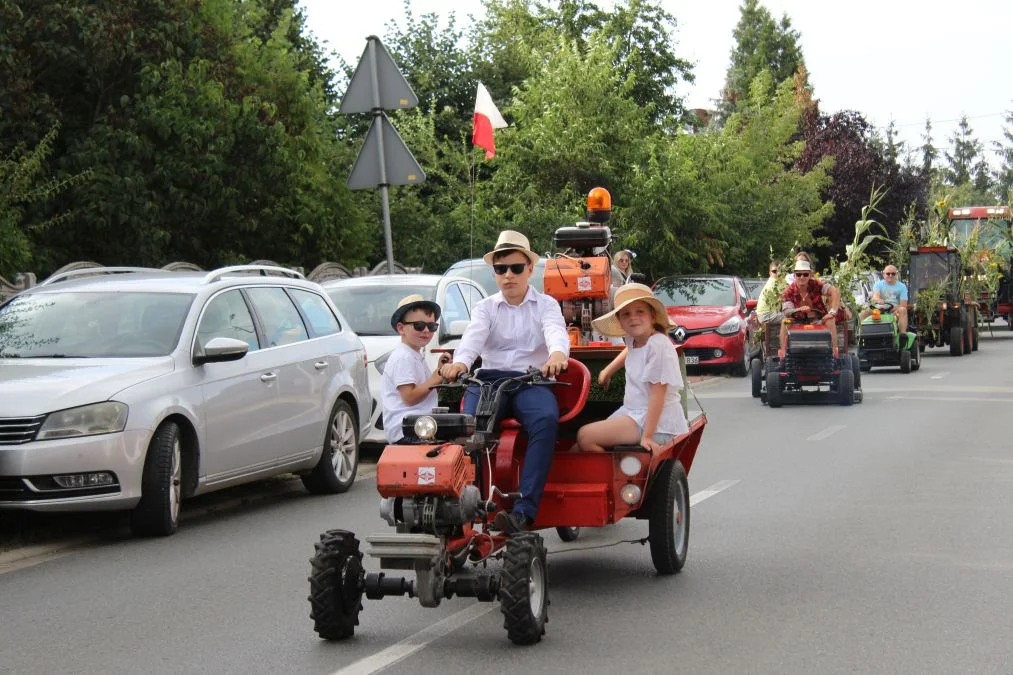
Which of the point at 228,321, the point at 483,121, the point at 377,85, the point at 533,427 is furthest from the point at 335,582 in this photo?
the point at 377,85

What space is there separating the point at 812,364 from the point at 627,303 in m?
12.5

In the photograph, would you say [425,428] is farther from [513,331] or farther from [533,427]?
[513,331]

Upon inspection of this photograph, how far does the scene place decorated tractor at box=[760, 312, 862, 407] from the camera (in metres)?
19.9

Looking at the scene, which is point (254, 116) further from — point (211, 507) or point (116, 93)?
point (211, 507)

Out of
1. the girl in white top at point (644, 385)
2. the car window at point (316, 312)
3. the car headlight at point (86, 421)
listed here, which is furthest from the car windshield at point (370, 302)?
the girl in white top at point (644, 385)

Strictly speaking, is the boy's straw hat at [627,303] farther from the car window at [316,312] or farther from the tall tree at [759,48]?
the tall tree at [759,48]

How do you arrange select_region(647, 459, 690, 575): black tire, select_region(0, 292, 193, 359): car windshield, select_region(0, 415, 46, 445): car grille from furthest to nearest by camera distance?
select_region(0, 292, 193, 359): car windshield → select_region(0, 415, 46, 445): car grille → select_region(647, 459, 690, 575): black tire

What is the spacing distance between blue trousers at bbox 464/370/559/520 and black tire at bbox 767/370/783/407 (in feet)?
42.0

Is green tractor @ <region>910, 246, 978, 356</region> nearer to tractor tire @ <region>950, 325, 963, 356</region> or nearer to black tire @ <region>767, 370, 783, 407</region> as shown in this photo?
tractor tire @ <region>950, 325, 963, 356</region>

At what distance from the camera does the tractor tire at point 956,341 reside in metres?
32.6

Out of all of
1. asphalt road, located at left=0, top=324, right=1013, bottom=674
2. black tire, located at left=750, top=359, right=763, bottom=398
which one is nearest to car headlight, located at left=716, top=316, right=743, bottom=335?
black tire, located at left=750, top=359, right=763, bottom=398

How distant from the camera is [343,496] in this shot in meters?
12.1

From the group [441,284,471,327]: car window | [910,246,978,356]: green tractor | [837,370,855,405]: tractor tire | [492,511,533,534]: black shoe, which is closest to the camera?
[492,511,533,534]: black shoe

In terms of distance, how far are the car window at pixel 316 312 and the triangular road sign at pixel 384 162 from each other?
1.97m
